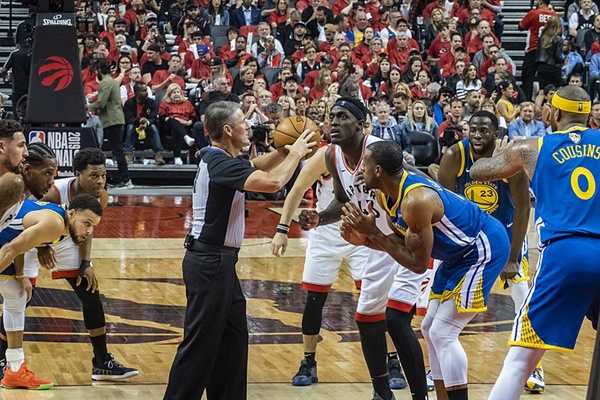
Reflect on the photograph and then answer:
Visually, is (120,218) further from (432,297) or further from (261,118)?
(432,297)

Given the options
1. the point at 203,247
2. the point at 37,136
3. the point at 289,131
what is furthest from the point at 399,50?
the point at 203,247

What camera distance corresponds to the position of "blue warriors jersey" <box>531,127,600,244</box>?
536 centimetres

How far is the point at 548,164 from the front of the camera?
18.0 feet

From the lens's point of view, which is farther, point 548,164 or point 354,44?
point 354,44

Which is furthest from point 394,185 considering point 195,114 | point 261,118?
point 195,114

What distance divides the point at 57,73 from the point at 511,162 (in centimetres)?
1065

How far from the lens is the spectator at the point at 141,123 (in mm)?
17297

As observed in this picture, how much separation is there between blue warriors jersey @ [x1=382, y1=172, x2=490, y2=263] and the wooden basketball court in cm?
140

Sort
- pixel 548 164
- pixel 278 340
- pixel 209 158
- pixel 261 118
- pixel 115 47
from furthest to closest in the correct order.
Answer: pixel 115 47 → pixel 261 118 → pixel 278 340 → pixel 209 158 → pixel 548 164

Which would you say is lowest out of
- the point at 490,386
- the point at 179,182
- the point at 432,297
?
the point at 179,182

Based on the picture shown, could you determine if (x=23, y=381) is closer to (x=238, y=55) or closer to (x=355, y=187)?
(x=355, y=187)

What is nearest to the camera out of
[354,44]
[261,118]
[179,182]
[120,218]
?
[120,218]

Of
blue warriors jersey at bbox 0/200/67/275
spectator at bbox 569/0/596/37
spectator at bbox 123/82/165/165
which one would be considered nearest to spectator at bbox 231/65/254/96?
spectator at bbox 123/82/165/165

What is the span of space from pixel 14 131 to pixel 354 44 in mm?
14144
